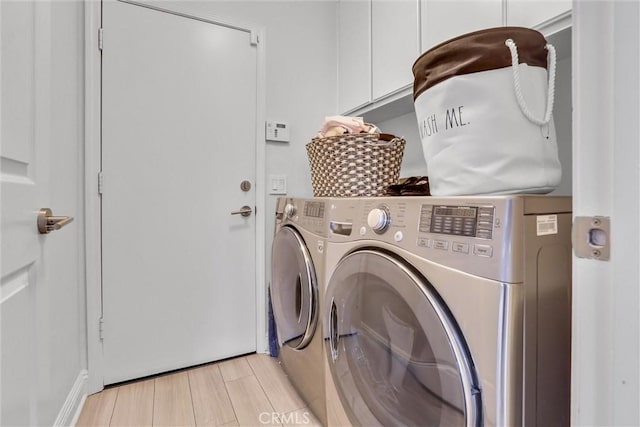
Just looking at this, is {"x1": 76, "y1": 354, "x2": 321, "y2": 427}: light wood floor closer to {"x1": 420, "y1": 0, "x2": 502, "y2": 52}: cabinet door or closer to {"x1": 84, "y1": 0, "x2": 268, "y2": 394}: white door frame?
{"x1": 84, "y1": 0, "x2": 268, "y2": 394}: white door frame

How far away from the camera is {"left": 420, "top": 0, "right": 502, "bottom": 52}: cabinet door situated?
3.59 ft

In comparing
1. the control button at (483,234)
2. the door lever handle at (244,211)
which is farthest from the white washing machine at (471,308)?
the door lever handle at (244,211)

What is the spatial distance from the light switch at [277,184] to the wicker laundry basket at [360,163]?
67 cm

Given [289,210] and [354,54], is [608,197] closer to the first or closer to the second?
[289,210]

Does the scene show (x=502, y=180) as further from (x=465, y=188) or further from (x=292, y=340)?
(x=292, y=340)

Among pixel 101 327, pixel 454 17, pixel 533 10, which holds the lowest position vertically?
pixel 101 327

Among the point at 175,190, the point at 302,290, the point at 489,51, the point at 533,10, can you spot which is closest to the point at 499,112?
the point at 489,51

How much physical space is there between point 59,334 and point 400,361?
1257 mm

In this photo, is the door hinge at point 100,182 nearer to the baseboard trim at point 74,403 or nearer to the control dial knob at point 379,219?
the baseboard trim at point 74,403

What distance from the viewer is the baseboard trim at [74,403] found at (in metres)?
1.16

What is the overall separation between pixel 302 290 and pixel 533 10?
1251 mm

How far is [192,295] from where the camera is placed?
5.52ft

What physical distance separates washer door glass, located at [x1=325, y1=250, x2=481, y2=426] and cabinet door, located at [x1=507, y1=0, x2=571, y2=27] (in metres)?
0.90

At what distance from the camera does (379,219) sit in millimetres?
843
